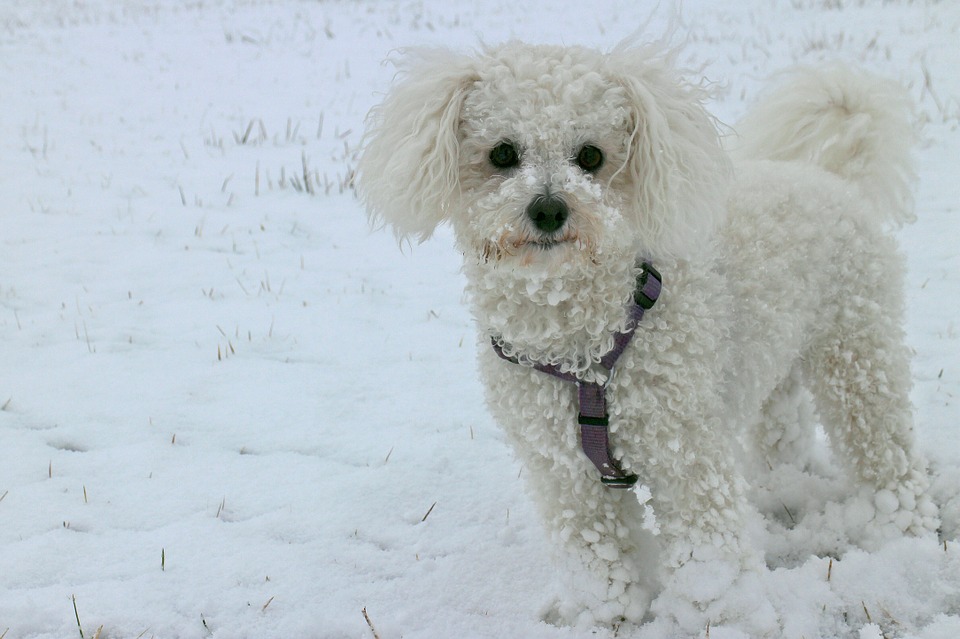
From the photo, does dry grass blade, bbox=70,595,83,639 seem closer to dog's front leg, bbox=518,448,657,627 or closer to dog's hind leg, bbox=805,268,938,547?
dog's front leg, bbox=518,448,657,627

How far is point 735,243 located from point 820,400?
3.16 ft

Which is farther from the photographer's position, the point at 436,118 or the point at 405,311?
the point at 405,311

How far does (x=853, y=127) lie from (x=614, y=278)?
1.74m

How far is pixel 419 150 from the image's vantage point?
8.71 ft

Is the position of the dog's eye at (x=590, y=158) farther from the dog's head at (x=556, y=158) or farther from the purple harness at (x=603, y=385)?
the purple harness at (x=603, y=385)

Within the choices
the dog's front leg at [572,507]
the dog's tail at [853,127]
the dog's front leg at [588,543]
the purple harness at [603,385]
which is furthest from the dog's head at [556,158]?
the dog's tail at [853,127]

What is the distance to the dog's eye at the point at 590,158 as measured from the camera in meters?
2.54

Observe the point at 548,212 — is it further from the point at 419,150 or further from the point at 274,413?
the point at 274,413

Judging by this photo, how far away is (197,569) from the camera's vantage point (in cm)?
298

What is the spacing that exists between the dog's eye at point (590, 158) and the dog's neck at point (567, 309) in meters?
0.32

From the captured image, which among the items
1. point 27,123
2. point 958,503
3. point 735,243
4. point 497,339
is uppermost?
point 735,243

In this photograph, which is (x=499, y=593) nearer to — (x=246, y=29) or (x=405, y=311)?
(x=405, y=311)

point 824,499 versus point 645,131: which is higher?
point 645,131

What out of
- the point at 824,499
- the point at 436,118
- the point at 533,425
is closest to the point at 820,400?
the point at 824,499
